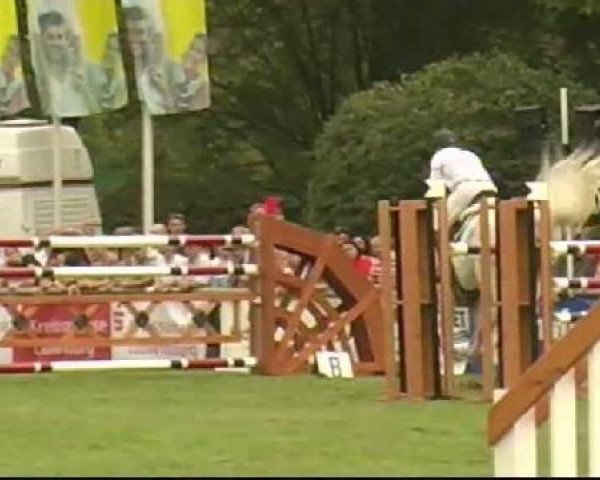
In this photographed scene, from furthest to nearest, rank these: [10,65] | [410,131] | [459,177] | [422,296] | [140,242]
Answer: [410,131], [10,65], [140,242], [459,177], [422,296]

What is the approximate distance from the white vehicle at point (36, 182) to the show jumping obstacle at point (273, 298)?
29.1 ft

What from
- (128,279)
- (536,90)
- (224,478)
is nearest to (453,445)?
(224,478)

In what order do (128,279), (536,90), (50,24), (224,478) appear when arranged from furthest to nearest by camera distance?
(536,90) → (50,24) → (128,279) → (224,478)

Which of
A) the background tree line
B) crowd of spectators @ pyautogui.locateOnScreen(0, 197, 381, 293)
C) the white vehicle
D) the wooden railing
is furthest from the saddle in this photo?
the background tree line

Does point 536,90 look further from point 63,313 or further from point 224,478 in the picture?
point 224,478

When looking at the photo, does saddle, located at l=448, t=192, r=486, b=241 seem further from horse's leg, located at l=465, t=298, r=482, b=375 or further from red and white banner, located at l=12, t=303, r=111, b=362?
red and white banner, located at l=12, t=303, r=111, b=362

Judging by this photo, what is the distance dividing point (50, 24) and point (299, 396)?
9698 mm

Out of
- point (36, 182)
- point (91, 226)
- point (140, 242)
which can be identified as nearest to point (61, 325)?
point (140, 242)

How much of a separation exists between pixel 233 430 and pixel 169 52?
12.5m

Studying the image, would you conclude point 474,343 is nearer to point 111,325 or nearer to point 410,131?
point 111,325

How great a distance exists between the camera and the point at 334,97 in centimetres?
4191

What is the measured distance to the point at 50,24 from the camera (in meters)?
24.4

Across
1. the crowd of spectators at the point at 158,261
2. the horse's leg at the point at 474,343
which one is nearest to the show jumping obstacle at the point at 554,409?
the horse's leg at the point at 474,343

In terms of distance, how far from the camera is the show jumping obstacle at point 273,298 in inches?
727
